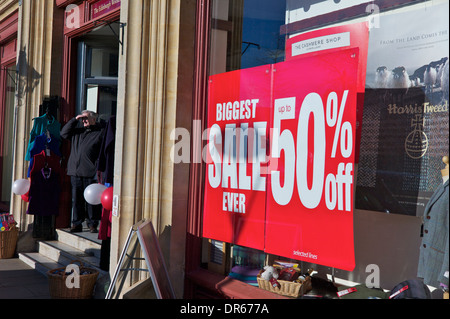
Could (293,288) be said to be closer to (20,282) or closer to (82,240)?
(20,282)

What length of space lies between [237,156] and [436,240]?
68.0 inches

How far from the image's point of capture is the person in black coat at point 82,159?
6.87 meters

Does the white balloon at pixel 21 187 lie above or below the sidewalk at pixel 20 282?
above

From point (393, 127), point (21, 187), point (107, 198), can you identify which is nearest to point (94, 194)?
point (107, 198)

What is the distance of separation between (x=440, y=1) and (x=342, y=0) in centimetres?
83

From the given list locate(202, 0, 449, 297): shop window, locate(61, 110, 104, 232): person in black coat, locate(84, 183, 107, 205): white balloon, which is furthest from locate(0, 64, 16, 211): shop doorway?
locate(202, 0, 449, 297): shop window

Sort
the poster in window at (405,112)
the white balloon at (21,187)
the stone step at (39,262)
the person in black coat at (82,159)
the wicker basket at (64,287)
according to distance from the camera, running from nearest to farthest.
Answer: the poster in window at (405,112)
the wicker basket at (64,287)
the stone step at (39,262)
the person in black coat at (82,159)
the white balloon at (21,187)

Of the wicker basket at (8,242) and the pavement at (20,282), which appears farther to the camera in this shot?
the wicker basket at (8,242)

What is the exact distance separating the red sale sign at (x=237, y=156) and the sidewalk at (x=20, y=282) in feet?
7.79

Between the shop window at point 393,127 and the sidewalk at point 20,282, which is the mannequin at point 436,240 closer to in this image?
the shop window at point 393,127

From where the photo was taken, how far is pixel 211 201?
4484 millimetres

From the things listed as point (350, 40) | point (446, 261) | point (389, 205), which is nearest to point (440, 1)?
point (350, 40)

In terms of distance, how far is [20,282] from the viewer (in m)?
6.20

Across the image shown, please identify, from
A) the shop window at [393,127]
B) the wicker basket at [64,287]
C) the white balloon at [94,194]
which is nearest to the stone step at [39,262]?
the wicker basket at [64,287]
